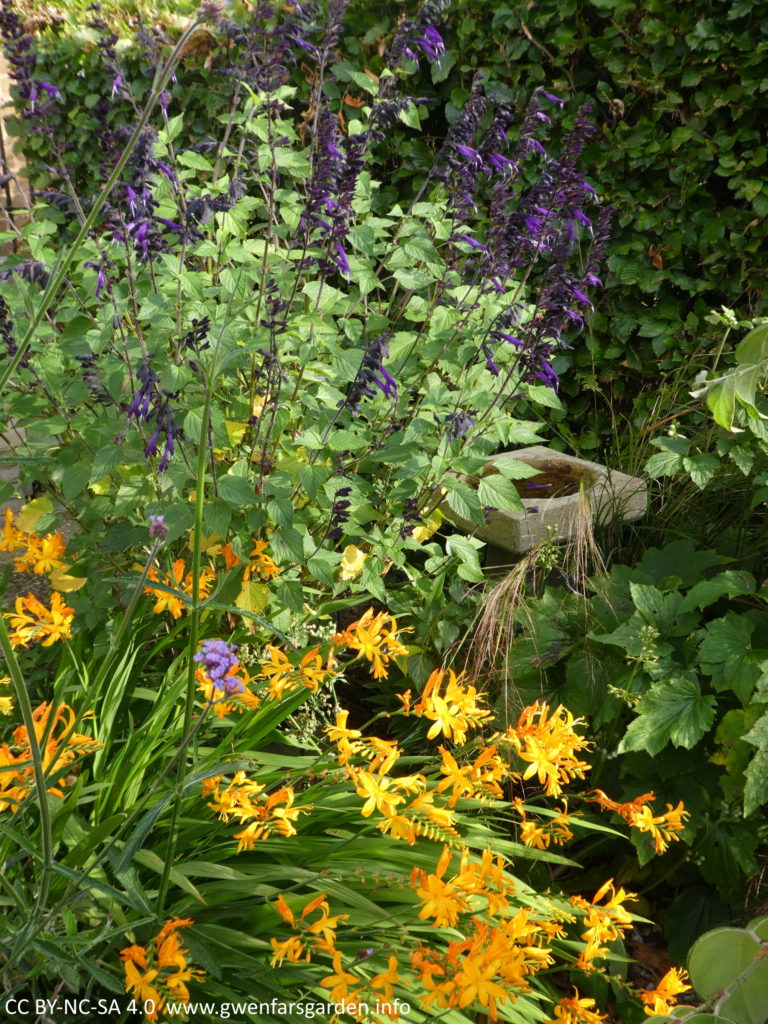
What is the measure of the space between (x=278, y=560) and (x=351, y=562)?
30 cm

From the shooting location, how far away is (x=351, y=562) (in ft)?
8.61

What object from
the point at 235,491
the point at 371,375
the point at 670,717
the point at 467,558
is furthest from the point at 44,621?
→ the point at 670,717

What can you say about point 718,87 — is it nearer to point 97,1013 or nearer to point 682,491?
point 682,491

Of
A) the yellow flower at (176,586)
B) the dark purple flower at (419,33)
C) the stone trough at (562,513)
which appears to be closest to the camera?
the yellow flower at (176,586)

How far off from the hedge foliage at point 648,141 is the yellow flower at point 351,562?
1.85 m

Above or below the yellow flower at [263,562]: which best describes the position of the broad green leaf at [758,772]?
above

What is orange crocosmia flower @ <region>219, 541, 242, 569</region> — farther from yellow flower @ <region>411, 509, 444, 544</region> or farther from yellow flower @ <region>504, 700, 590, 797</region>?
yellow flower @ <region>504, 700, 590, 797</region>

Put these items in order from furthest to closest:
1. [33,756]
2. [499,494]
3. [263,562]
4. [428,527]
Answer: [428,527] < [499,494] < [263,562] < [33,756]

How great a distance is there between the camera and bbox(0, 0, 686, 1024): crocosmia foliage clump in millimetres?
1634

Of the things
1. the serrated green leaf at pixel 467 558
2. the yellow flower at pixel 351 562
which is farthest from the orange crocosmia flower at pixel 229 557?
the serrated green leaf at pixel 467 558

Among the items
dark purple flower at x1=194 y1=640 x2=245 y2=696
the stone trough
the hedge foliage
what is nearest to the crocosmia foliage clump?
the stone trough

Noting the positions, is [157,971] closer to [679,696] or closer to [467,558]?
[679,696]

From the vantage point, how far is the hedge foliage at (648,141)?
3703 mm

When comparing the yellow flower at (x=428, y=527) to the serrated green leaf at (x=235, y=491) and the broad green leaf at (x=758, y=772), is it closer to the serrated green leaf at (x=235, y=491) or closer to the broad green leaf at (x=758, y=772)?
the serrated green leaf at (x=235, y=491)
